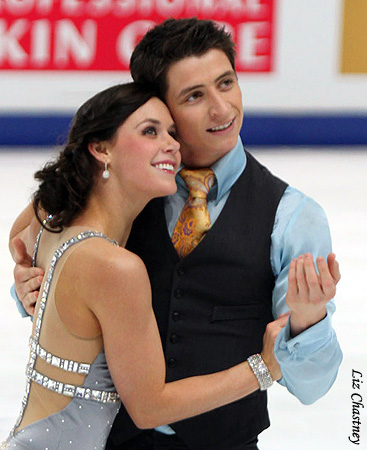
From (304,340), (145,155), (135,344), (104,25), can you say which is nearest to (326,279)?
(304,340)

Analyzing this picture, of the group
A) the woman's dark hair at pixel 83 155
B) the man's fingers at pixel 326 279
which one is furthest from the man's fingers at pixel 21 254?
the man's fingers at pixel 326 279

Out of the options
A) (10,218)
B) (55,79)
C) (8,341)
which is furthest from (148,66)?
(55,79)

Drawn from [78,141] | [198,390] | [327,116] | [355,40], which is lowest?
[327,116]

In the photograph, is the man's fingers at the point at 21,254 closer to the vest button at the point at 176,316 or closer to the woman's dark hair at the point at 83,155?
the woman's dark hair at the point at 83,155

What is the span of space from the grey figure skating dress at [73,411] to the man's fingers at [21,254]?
1.09 ft

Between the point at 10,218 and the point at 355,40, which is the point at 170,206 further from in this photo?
the point at 355,40

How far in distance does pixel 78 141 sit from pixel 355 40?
6200 millimetres

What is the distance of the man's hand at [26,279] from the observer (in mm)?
1989

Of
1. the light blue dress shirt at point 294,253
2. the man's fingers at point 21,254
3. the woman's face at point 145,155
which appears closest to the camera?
the light blue dress shirt at point 294,253

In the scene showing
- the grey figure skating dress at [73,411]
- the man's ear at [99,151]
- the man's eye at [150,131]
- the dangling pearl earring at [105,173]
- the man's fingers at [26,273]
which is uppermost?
the man's eye at [150,131]

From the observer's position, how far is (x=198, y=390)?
173cm

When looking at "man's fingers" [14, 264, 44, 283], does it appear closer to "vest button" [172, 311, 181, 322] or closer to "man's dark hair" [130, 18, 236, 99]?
"vest button" [172, 311, 181, 322]

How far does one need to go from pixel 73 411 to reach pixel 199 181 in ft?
1.86

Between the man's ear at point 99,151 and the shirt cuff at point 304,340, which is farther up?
the man's ear at point 99,151
